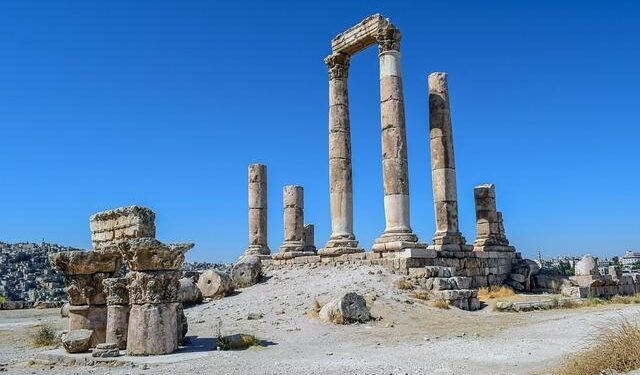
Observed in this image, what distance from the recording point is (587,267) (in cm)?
2264

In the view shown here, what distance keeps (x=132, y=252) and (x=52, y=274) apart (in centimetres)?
3911

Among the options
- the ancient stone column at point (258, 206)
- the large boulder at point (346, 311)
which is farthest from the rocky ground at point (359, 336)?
the ancient stone column at point (258, 206)

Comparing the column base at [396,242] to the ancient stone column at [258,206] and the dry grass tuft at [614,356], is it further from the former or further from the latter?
the dry grass tuft at [614,356]

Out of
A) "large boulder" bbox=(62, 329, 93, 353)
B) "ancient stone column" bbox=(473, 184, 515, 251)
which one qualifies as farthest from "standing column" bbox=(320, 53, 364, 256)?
"large boulder" bbox=(62, 329, 93, 353)

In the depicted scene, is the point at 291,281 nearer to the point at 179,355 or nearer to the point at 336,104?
the point at 336,104

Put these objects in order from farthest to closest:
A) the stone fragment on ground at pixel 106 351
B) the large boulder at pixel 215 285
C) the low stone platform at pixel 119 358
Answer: the large boulder at pixel 215 285
the stone fragment on ground at pixel 106 351
the low stone platform at pixel 119 358

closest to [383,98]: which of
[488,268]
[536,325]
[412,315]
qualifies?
[488,268]

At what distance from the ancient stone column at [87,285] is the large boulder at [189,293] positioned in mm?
5874

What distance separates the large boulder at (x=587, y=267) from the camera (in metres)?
22.5

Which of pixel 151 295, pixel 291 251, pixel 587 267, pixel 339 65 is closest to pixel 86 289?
pixel 151 295

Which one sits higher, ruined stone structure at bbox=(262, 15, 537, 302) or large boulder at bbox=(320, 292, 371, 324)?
ruined stone structure at bbox=(262, 15, 537, 302)

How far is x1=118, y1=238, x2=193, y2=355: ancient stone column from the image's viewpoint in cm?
1055

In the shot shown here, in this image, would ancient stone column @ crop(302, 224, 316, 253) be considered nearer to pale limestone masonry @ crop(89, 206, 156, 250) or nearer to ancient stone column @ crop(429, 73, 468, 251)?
ancient stone column @ crop(429, 73, 468, 251)

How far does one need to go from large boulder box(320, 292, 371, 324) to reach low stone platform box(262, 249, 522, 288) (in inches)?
185
